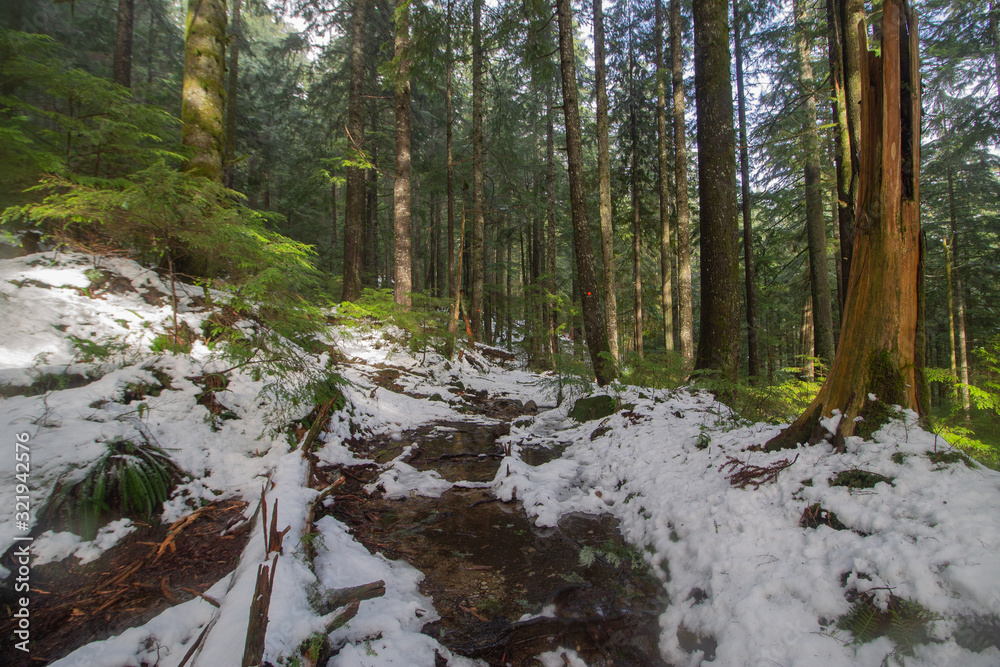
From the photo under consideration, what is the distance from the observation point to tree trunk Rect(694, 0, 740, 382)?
5.55 m

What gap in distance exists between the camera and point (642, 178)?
16516 millimetres

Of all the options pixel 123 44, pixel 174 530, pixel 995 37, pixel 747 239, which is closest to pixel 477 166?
pixel 747 239

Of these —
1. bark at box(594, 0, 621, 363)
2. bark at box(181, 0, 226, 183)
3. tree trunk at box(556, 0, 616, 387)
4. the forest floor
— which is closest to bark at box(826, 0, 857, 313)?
tree trunk at box(556, 0, 616, 387)

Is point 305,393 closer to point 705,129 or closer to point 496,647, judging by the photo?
point 496,647

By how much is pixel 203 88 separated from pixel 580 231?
22.5 ft

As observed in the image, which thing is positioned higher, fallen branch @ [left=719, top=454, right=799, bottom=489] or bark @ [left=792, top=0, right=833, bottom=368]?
bark @ [left=792, top=0, right=833, bottom=368]

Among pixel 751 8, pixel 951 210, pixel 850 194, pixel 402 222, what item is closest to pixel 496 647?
pixel 850 194

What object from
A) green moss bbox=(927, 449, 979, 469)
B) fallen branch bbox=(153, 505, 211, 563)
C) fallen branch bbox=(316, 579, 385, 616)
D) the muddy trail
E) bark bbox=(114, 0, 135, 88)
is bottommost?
the muddy trail

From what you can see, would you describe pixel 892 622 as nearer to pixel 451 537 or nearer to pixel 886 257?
pixel 886 257

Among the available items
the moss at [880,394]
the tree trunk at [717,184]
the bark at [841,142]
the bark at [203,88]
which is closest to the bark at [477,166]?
the bark at [203,88]

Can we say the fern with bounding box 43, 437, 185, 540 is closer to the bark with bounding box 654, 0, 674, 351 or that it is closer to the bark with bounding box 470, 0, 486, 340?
the bark with bounding box 470, 0, 486, 340

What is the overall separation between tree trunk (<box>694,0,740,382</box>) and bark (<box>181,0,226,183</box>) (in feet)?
23.3

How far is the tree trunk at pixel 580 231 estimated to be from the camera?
26.8 feet

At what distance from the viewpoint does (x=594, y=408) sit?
6793 mm
